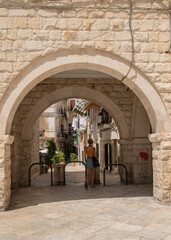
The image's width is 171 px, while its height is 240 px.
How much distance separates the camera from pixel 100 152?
58.3ft

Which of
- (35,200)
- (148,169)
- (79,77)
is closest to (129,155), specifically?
(148,169)

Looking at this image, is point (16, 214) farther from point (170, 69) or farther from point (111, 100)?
point (111, 100)

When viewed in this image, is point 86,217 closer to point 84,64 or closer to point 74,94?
point 84,64

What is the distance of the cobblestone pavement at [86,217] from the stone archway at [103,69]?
627 mm

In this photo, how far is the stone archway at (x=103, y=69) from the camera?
5.97 m

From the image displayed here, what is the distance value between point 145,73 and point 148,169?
4414mm

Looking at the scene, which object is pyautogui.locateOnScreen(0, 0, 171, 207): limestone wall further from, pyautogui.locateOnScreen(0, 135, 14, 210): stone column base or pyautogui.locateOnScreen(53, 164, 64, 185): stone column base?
pyautogui.locateOnScreen(53, 164, 64, 185): stone column base

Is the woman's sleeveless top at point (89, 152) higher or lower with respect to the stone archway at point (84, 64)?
lower

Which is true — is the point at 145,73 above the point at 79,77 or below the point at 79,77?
below

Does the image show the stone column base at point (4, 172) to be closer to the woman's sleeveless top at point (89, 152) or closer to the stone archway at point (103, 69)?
the stone archway at point (103, 69)

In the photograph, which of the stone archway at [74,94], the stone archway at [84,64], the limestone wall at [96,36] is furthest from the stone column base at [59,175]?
the stone archway at [84,64]

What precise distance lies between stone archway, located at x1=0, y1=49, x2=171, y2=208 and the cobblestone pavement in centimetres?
63

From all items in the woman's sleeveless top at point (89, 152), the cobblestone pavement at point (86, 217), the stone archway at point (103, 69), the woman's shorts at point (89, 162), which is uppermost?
the stone archway at point (103, 69)

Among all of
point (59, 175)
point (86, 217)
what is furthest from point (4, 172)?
point (59, 175)
